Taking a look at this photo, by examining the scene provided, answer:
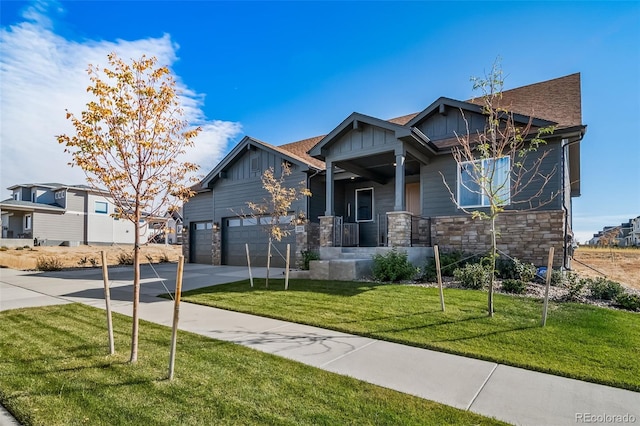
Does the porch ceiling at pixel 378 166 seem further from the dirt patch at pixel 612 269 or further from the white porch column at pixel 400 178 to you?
the dirt patch at pixel 612 269

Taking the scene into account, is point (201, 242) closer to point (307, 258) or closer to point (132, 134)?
point (307, 258)

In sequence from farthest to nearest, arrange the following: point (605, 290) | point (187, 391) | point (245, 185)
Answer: point (245, 185)
point (605, 290)
point (187, 391)

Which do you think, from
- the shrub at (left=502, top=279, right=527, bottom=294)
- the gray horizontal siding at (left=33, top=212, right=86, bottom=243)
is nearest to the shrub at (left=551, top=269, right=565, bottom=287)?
the shrub at (left=502, top=279, right=527, bottom=294)

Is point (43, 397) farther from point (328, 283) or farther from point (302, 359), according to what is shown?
point (328, 283)

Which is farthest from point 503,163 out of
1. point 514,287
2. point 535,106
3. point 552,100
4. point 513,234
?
point 514,287

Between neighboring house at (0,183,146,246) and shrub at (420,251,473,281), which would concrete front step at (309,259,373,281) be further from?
neighboring house at (0,183,146,246)

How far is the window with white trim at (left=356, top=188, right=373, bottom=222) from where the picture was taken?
1459cm

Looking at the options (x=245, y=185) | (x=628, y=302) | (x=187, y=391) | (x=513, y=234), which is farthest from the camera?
(x=245, y=185)

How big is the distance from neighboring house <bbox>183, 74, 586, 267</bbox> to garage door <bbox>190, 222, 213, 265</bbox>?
1.39 ft

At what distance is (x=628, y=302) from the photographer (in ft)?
20.7

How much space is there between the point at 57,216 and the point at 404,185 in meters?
33.0

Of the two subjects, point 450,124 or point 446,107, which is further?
point 450,124

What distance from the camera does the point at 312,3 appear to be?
10273mm

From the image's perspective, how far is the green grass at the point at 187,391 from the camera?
2.67 m
